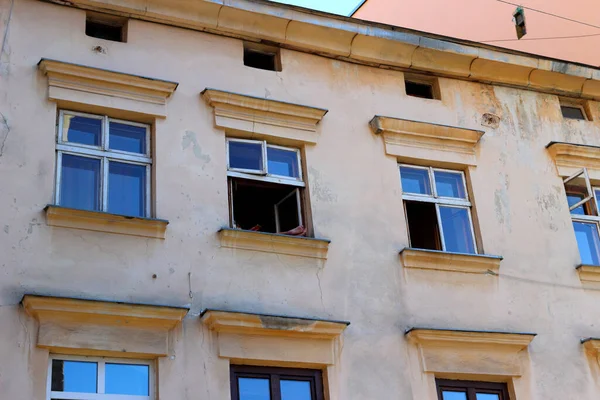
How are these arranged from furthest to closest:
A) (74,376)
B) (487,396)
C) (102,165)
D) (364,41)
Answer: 1. (364,41)
2. (487,396)
3. (102,165)
4. (74,376)

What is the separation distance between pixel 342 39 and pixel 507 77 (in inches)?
103

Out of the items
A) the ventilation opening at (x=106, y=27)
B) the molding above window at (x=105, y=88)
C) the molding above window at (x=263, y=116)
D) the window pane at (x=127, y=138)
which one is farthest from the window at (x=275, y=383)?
the ventilation opening at (x=106, y=27)

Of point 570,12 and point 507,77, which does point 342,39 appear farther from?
point 570,12

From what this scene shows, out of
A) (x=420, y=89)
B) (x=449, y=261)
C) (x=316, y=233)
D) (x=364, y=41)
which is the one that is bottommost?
(x=449, y=261)

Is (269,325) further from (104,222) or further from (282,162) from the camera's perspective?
(282,162)

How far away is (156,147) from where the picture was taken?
11.0 metres

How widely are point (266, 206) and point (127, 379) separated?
3064mm

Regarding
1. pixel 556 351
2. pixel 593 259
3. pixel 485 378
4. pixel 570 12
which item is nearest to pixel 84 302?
pixel 485 378

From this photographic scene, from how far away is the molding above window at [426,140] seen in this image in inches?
492

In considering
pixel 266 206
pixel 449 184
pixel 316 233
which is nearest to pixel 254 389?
pixel 316 233

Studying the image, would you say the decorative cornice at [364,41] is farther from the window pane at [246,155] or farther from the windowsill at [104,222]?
the windowsill at [104,222]

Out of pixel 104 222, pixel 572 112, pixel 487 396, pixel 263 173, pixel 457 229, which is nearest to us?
pixel 104 222

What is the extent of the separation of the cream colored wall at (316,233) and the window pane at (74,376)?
0.67 feet

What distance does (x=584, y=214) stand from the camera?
13453 mm
